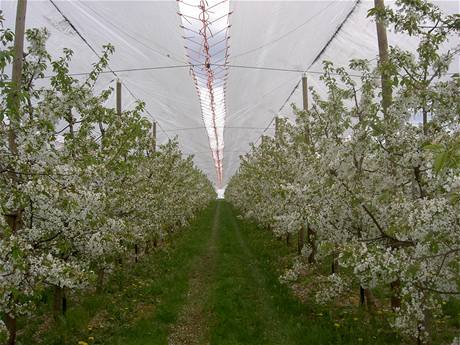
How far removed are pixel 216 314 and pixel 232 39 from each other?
8.31m

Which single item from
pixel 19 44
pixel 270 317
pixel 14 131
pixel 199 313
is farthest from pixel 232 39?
pixel 14 131

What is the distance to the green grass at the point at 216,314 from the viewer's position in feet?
25.7

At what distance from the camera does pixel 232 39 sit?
45.2ft

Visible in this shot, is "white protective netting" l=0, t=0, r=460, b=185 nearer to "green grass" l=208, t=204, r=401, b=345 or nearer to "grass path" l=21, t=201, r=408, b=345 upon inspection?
"grass path" l=21, t=201, r=408, b=345

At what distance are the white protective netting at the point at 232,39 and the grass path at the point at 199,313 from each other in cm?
640

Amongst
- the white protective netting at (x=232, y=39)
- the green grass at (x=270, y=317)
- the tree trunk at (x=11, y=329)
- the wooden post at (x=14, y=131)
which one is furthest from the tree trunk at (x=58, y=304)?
the white protective netting at (x=232, y=39)

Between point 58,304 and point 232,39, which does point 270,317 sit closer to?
point 58,304

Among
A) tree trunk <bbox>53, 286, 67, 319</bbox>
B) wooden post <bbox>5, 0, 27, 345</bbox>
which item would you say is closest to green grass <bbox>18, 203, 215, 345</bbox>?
tree trunk <bbox>53, 286, 67, 319</bbox>

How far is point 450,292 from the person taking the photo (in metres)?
5.12

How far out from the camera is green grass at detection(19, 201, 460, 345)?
25.7 ft

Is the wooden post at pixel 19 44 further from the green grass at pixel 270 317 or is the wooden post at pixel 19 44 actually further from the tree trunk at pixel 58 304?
the green grass at pixel 270 317

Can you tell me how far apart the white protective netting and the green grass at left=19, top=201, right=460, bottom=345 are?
253 inches

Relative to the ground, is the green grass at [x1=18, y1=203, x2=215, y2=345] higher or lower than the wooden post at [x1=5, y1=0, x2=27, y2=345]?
lower

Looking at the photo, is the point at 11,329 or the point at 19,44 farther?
the point at 19,44
